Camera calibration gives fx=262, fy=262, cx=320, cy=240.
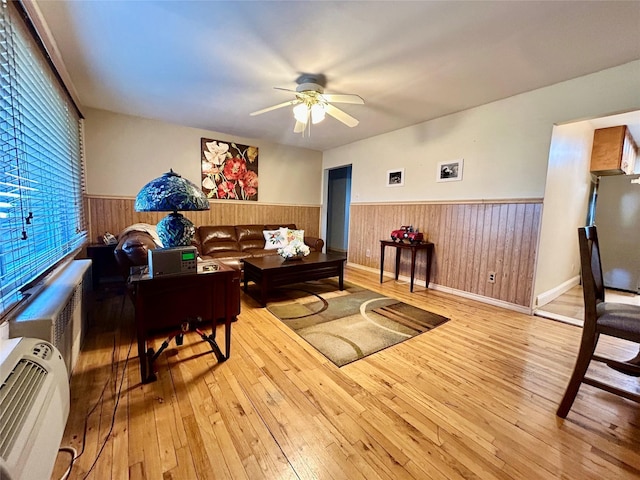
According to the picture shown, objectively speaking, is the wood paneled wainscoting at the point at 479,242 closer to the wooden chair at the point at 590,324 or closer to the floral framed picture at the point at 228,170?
the wooden chair at the point at 590,324

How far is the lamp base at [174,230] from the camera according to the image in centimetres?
174

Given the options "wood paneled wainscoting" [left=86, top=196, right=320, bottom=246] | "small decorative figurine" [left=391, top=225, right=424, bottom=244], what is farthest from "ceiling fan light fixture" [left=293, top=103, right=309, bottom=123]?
"wood paneled wainscoting" [left=86, top=196, right=320, bottom=246]

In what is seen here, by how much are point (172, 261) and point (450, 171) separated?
3518mm

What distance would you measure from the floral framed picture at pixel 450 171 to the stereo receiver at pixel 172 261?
3.36 metres

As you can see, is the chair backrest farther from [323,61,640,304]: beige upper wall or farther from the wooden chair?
[323,61,640,304]: beige upper wall

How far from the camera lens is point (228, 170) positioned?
459cm

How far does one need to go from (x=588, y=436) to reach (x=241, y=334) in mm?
2275

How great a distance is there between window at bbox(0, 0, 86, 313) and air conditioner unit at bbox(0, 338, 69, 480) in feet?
1.19

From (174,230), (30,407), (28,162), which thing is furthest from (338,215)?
(30,407)

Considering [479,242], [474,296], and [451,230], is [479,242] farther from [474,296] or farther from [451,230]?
[474,296]

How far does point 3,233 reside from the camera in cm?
125

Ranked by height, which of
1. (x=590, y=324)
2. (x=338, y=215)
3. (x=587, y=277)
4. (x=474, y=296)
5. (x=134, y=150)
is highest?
(x=134, y=150)

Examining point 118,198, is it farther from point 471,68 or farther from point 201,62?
point 471,68

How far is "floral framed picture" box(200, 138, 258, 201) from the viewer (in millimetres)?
4375
